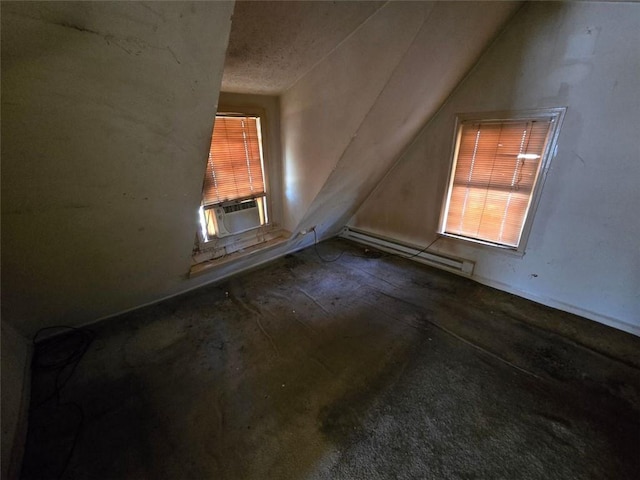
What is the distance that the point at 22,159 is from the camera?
111 cm

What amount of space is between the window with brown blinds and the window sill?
205cm

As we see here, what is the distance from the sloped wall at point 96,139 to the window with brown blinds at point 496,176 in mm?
2466

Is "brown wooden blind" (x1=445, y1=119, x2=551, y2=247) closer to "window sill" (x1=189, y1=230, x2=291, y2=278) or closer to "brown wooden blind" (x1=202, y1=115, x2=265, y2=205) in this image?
"window sill" (x1=189, y1=230, x2=291, y2=278)

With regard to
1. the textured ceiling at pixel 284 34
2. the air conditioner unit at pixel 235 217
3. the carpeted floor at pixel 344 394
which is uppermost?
the textured ceiling at pixel 284 34

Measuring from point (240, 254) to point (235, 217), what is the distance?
0.44m

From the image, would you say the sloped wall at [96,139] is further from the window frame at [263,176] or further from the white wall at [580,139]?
the white wall at [580,139]

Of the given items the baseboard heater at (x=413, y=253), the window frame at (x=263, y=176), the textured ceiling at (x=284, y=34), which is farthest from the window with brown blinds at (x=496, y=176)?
the window frame at (x=263, y=176)

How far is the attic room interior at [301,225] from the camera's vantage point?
1208 mm

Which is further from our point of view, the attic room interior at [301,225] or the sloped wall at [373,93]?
the sloped wall at [373,93]

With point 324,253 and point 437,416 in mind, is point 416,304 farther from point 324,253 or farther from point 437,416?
point 324,253

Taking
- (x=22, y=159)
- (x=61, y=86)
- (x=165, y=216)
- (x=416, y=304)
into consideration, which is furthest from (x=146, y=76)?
(x=416, y=304)

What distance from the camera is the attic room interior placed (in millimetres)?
1208

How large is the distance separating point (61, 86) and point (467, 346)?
284cm

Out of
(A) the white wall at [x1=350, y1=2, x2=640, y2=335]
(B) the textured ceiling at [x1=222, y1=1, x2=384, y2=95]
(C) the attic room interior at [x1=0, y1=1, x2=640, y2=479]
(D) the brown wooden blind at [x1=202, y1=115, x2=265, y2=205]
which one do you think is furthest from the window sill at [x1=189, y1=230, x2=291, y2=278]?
(A) the white wall at [x1=350, y1=2, x2=640, y2=335]
